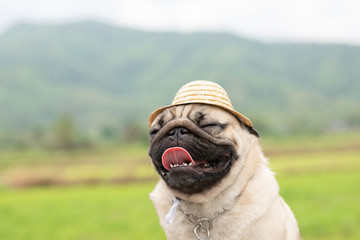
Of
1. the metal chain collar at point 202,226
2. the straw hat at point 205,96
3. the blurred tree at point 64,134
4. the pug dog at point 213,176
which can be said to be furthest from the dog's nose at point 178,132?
the blurred tree at point 64,134

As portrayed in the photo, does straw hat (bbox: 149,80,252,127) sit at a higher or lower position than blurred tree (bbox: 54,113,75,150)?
higher

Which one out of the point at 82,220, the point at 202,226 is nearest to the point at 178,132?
the point at 202,226

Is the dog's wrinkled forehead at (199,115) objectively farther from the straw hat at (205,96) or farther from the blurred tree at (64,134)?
the blurred tree at (64,134)

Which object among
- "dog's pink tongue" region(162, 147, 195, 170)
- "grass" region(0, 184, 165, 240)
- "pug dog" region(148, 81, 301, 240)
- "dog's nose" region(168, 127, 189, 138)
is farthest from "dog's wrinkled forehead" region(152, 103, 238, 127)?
"grass" region(0, 184, 165, 240)

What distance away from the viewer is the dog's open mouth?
12.5ft

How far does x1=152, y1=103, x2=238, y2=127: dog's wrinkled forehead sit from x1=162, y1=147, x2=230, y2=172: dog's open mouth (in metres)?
0.41

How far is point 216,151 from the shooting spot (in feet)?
12.8

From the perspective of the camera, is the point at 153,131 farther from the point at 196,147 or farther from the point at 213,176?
the point at 213,176

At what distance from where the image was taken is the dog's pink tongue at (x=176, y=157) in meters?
3.81

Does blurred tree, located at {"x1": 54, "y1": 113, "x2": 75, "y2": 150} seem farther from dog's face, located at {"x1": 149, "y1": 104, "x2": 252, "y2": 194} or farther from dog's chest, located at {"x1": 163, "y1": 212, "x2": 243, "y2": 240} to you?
dog's face, located at {"x1": 149, "y1": 104, "x2": 252, "y2": 194}

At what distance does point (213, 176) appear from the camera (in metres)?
3.88

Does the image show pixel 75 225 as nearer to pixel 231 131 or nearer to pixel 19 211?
pixel 19 211

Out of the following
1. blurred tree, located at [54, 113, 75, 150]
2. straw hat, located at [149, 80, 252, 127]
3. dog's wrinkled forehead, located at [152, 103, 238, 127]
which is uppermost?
straw hat, located at [149, 80, 252, 127]

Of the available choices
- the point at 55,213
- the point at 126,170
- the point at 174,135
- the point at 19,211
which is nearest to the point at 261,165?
the point at 174,135
